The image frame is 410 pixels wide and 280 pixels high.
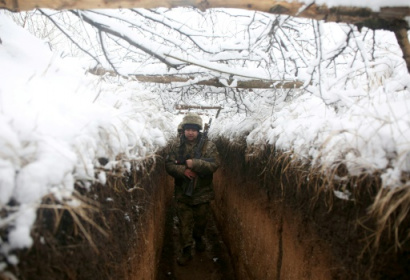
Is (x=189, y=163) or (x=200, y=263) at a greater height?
(x=189, y=163)

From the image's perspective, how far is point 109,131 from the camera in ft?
5.90

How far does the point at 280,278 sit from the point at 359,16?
2.74 m

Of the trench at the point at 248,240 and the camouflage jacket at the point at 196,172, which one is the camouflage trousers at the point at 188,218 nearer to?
the camouflage jacket at the point at 196,172

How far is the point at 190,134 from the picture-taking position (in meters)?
4.71

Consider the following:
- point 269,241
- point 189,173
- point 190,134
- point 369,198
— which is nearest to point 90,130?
point 369,198

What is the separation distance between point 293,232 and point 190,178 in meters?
2.19

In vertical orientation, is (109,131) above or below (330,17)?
below

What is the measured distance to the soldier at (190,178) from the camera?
15.1 feet

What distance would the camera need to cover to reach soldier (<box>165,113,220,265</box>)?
15.1 feet

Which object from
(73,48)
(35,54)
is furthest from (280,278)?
(73,48)

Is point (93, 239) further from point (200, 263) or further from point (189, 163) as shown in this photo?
point (200, 263)

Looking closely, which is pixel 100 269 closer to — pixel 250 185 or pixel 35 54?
pixel 35 54

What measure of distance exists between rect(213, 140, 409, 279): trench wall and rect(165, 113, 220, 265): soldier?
666mm

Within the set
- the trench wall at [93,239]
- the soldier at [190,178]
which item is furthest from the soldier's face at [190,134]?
the trench wall at [93,239]
